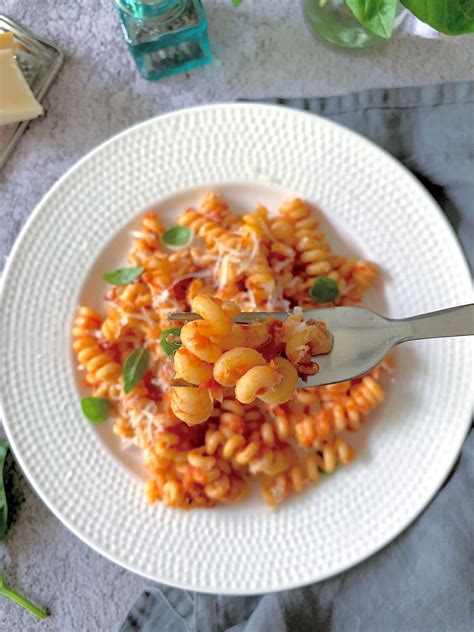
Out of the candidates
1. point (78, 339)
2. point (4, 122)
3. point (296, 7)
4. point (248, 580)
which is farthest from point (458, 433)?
point (4, 122)

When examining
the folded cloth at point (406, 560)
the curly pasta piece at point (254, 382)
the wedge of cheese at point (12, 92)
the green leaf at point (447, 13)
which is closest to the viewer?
the curly pasta piece at point (254, 382)

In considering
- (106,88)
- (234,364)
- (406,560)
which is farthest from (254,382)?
(106,88)

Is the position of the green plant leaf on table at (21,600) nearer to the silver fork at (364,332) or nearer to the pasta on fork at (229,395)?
the pasta on fork at (229,395)

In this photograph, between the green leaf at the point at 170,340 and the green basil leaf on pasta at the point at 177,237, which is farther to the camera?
the green basil leaf on pasta at the point at 177,237

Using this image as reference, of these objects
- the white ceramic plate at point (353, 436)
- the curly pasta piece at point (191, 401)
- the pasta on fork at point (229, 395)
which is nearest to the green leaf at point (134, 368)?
the pasta on fork at point (229, 395)

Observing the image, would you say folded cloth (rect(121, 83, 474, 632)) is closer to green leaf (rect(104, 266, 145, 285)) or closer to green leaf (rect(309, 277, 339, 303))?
green leaf (rect(309, 277, 339, 303))

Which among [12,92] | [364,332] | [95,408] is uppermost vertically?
[12,92]

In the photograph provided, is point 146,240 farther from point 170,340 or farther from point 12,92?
point 12,92
